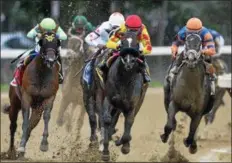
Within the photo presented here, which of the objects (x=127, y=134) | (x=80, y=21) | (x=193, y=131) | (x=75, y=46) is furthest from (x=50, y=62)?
(x=75, y=46)

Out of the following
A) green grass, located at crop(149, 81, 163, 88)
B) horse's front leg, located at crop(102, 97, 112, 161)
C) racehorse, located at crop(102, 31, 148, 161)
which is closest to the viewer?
horse's front leg, located at crop(102, 97, 112, 161)

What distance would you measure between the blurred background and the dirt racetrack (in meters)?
2.73

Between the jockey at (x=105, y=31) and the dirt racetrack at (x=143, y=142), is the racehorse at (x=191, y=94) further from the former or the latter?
the jockey at (x=105, y=31)

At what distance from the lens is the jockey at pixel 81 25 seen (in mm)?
18500

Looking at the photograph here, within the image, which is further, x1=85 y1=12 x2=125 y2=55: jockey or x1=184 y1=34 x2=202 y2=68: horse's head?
x1=85 y1=12 x2=125 y2=55: jockey

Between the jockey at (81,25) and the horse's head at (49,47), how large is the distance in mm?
4880

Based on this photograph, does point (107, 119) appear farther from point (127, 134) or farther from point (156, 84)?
point (156, 84)

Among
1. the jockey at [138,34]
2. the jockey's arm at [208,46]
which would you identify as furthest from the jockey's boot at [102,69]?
the jockey's arm at [208,46]

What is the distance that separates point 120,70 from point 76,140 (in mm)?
3547

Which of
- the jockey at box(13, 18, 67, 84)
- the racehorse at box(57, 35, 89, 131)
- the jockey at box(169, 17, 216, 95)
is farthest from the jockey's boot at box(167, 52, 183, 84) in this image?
the racehorse at box(57, 35, 89, 131)

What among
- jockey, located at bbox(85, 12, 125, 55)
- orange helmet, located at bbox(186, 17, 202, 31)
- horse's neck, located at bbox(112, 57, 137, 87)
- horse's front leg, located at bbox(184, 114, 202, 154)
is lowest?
horse's front leg, located at bbox(184, 114, 202, 154)

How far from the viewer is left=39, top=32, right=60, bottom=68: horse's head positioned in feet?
43.5

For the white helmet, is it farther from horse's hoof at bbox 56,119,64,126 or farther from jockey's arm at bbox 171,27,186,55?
horse's hoof at bbox 56,119,64,126

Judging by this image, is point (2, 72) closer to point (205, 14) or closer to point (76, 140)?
point (205, 14)
